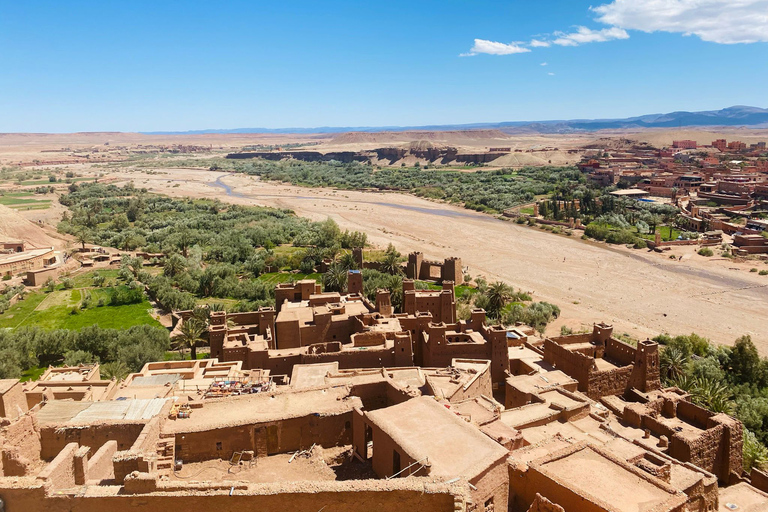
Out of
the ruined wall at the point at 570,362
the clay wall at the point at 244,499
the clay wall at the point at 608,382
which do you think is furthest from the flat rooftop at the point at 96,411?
the clay wall at the point at 608,382

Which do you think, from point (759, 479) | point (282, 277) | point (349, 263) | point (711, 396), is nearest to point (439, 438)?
point (759, 479)

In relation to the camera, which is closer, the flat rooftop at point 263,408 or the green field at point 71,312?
the flat rooftop at point 263,408

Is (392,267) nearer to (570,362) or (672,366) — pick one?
(672,366)

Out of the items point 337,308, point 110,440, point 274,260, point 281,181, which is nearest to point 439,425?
point 110,440

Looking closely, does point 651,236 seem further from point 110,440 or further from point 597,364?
point 110,440

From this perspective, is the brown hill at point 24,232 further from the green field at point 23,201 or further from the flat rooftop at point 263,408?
the flat rooftop at point 263,408

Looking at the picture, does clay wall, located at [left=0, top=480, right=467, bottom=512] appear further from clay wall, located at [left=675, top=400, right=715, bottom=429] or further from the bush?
the bush
